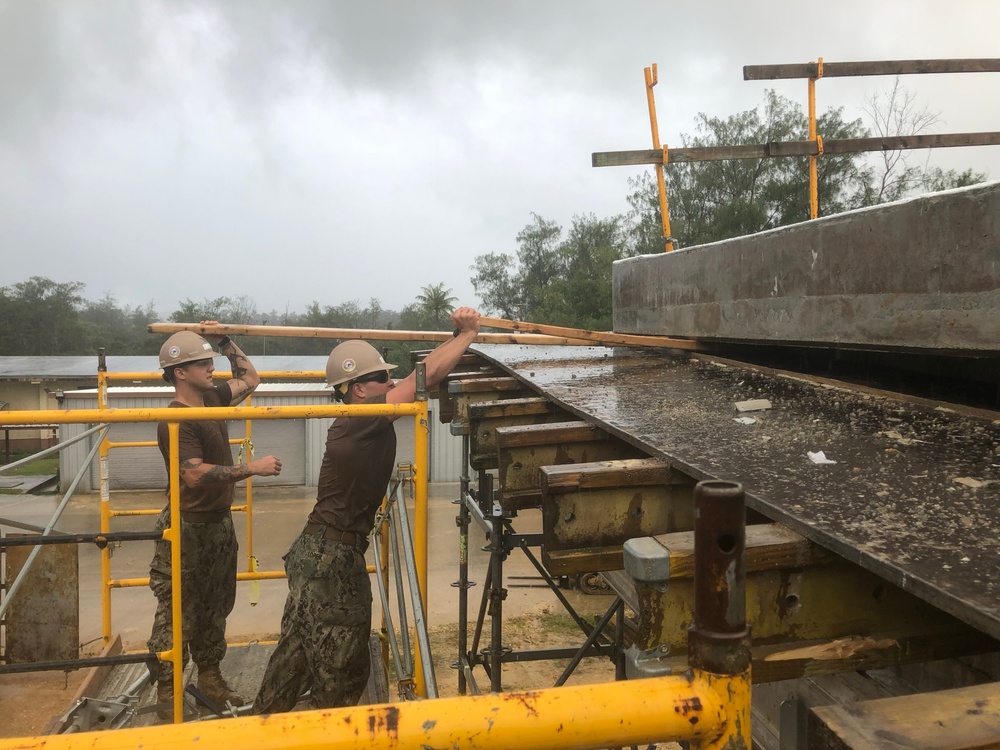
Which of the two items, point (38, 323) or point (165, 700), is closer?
point (165, 700)

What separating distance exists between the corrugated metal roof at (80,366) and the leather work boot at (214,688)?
62.4 ft

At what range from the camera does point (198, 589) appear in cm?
476

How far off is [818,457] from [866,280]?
100cm

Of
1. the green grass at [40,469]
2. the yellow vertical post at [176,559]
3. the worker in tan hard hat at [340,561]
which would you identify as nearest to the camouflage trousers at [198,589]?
the worker in tan hard hat at [340,561]

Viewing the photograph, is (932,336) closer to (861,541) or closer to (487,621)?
(861,541)

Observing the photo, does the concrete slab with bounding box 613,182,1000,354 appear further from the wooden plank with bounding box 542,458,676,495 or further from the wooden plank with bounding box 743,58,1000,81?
the wooden plank with bounding box 743,58,1000,81

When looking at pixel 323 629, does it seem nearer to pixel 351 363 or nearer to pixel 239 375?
pixel 351 363

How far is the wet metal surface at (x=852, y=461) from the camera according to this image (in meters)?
1.25

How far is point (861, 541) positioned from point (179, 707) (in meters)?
3.35

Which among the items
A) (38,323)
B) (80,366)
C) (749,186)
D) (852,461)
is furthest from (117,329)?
(852,461)

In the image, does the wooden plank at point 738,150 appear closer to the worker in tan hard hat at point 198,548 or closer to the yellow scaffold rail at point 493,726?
the worker in tan hard hat at point 198,548

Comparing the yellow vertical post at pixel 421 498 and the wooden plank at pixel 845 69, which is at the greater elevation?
the wooden plank at pixel 845 69

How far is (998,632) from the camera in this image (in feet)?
3.31

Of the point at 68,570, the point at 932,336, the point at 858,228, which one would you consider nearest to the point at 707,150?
the point at 858,228
